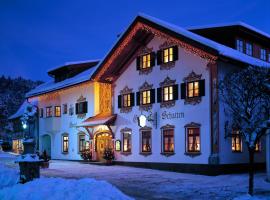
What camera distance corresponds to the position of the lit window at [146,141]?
1057 inches

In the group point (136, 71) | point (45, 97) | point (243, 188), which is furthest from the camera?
point (45, 97)

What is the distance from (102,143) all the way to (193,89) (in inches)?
403

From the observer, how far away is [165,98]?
25891mm

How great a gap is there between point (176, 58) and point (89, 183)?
13.6 m

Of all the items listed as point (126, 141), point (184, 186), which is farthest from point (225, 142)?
point (126, 141)

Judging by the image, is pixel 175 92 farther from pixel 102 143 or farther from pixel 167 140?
pixel 102 143

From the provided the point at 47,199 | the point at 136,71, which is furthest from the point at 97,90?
the point at 47,199

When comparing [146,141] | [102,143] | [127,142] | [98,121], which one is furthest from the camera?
[102,143]

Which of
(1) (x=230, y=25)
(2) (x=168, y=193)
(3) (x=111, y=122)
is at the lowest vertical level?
(2) (x=168, y=193)

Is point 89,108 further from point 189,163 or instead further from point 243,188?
point 243,188

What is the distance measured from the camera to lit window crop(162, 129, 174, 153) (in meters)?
25.2

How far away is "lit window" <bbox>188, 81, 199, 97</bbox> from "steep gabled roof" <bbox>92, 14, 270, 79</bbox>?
2189 mm

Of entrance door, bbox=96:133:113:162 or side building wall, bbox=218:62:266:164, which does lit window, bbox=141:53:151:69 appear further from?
entrance door, bbox=96:133:113:162

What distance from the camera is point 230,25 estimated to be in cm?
2580
